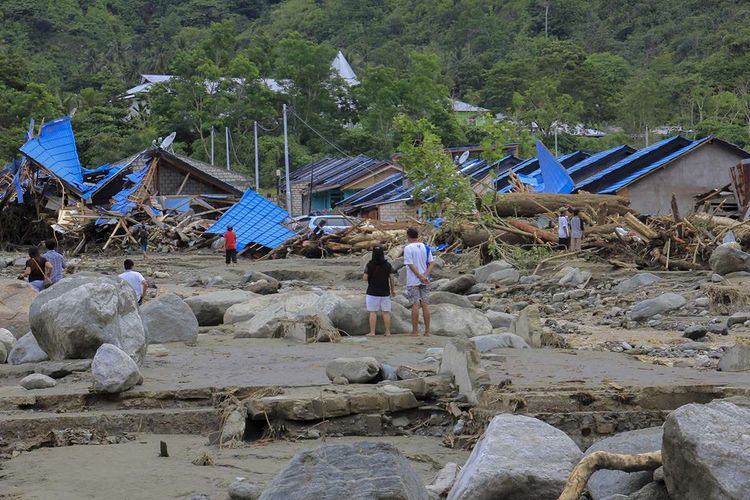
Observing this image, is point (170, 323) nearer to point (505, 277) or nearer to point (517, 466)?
point (517, 466)

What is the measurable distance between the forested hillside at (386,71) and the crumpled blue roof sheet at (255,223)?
7.20 meters

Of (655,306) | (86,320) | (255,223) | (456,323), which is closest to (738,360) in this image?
(456,323)

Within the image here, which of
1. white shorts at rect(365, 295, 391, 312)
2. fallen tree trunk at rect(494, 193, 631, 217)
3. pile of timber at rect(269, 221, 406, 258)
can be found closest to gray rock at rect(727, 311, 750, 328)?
white shorts at rect(365, 295, 391, 312)

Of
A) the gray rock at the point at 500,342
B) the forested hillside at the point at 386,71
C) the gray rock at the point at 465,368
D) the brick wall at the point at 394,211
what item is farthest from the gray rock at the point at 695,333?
the brick wall at the point at 394,211

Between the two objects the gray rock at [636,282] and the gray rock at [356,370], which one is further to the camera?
the gray rock at [636,282]

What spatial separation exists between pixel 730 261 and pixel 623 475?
1294 centimetres

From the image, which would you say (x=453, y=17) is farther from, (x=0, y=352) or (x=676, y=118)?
(x=0, y=352)

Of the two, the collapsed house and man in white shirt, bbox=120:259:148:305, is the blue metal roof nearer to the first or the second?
the collapsed house

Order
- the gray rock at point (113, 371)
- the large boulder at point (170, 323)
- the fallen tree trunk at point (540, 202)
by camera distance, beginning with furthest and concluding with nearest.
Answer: the fallen tree trunk at point (540, 202) → the large boulder at point (170, 323) → the gray rock at point (113, 371)

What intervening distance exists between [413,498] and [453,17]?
9207 centimetres

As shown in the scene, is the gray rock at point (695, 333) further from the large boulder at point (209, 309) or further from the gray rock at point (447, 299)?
the large boulder at point (209, 309)

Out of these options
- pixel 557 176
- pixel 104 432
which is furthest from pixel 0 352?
pixel 557 176

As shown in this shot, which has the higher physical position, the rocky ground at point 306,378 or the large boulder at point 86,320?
the large boulder at point 86,320

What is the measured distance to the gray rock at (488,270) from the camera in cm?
2138
